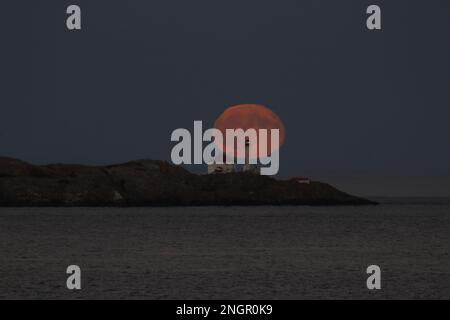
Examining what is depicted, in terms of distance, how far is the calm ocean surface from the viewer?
60562 millimetres

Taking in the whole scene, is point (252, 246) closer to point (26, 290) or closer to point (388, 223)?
point (26, 290)

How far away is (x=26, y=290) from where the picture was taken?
59.9m

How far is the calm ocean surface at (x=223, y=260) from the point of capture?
60.6 metres

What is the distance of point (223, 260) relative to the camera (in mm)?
83000

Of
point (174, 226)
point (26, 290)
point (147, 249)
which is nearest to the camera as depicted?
point (26, 290)

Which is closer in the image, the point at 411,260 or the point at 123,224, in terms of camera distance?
the point at 411,260

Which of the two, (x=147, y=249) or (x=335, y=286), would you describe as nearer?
(x=335, y=286)

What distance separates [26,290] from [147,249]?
36.4 metres

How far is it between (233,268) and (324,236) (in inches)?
1829

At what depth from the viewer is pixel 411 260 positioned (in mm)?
84000
